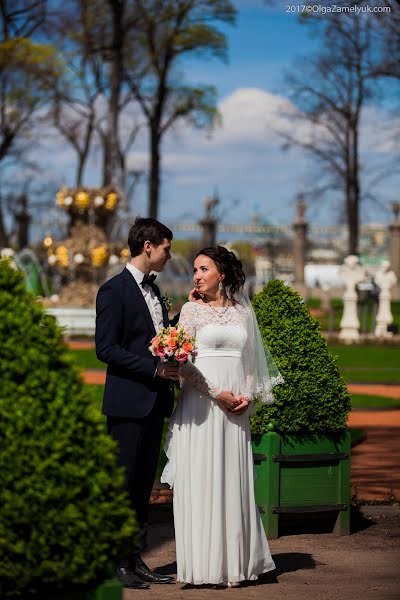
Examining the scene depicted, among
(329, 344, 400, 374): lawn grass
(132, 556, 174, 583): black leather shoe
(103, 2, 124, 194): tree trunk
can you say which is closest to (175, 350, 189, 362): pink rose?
(132, 556, 174, 583): black leather shoe

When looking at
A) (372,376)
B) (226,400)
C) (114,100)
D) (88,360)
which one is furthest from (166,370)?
(114,100)

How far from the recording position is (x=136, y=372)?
603 centimetres

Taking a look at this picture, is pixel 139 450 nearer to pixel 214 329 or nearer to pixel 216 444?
pixel 216 444

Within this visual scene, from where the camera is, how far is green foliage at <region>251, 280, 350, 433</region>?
7.54 m

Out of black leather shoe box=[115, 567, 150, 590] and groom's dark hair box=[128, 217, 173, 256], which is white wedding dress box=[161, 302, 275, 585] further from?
groom's dark hair box=[128, 217, 173, 256]

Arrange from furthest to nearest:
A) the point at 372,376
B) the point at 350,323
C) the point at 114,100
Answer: the point at 114,100 → the point at 350,323 → the point at 372,376

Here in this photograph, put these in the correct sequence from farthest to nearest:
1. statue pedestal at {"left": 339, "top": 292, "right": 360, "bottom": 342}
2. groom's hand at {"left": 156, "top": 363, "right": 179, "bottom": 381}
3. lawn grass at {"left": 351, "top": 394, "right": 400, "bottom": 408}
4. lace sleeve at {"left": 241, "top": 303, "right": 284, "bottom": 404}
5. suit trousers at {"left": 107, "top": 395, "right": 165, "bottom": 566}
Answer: statue pedestal at {"left": 339, "top": 292, "right": 360, "bottom": 342}
lawn grass at {"left": 351, "top": 394, "right": 400, "bottom": 408}
lace sleeve at {"left": 241, "top": 303, "right": 284, "bottom": 404}
suit trousers at {"left": 107, "top": 395, "right": 165, "bottom": 566}
groom's hand at {"left": 156, "top": 363, "right": 179, "bottom": 381}

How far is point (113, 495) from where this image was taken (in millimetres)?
3762

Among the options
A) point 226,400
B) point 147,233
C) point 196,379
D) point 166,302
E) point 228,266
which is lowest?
point 226,400

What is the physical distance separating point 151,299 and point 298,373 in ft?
5.22

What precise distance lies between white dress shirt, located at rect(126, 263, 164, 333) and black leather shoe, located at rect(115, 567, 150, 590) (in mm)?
1247

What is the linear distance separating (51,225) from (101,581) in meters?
40.9

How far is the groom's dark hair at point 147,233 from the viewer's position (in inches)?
242

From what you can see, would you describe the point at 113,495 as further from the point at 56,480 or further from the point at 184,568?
the point at 184,568
